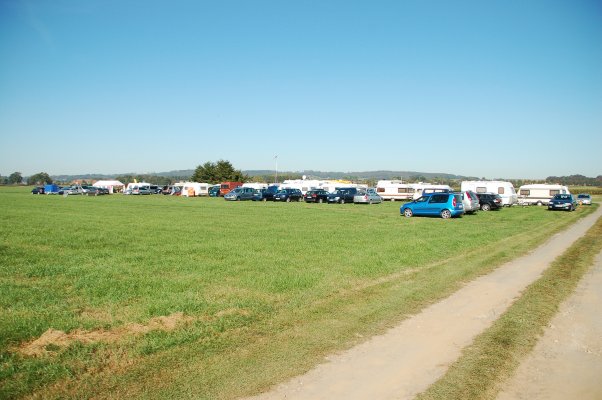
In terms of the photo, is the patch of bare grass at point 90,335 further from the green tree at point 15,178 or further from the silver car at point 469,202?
the green tree at point 15,178

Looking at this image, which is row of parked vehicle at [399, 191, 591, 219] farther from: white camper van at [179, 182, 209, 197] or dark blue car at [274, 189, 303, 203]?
white camper van at [179, 182, 209, 197]

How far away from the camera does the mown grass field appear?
4.79 metres

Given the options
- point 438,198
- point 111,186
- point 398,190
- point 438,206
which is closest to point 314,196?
point 398,190

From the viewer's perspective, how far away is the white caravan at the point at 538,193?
46.9m

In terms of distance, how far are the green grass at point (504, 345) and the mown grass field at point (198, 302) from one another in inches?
54.1

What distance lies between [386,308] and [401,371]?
2460mm

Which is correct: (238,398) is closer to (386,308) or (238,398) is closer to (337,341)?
(337,341)

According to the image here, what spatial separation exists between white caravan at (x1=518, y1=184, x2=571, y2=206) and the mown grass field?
37.2 metres

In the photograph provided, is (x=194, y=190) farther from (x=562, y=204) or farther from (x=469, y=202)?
(x=562, y=204)

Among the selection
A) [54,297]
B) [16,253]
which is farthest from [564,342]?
[16,253]

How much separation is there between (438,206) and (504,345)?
22902mm

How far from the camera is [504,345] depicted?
565 centimetres

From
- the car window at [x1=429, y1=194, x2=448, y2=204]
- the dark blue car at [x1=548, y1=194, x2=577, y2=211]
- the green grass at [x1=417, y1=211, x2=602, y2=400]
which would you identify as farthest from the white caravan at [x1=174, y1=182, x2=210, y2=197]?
the green grass at [x1=417, y1=211, x2=602, y2=400]

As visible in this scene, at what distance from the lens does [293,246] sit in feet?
45.7
